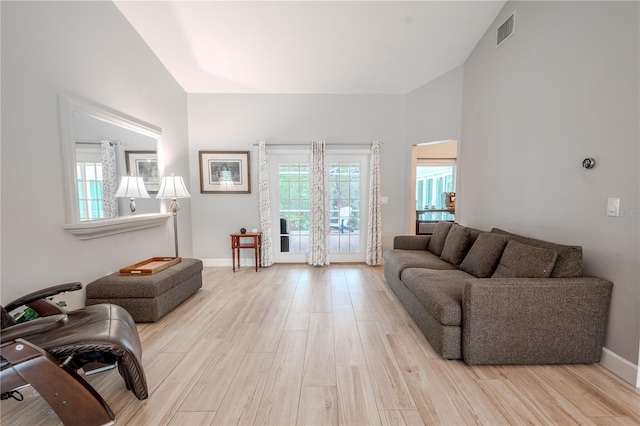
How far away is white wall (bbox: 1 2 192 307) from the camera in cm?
194

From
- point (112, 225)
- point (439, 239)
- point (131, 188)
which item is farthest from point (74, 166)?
point (439, 239)

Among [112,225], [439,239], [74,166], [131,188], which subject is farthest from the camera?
[439,239]

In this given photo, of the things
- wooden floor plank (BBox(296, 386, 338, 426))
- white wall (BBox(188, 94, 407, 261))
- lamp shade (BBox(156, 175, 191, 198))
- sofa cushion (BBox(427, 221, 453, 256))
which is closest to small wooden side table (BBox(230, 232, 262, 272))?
white wall (BBox(188, 94, 407, 261))

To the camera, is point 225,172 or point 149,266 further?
point 225,172

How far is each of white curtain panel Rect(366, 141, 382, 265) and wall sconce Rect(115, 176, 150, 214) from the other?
3422 millimetres

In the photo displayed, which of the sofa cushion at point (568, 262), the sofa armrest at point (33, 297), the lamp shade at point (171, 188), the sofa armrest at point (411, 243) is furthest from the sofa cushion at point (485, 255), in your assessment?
the lamp shade at point (171, 188)

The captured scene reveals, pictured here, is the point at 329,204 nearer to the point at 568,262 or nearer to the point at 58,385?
the point at 568,262

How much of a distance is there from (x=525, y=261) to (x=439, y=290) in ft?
2.41

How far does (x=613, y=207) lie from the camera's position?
1.91m

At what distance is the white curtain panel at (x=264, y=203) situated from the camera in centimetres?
461

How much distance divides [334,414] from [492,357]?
1279 mm

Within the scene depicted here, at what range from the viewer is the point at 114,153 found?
2.90 m

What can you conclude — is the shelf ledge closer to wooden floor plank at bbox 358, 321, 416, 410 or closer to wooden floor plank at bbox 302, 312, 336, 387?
wooden floor plank at bbox 302, 312, 336, 387

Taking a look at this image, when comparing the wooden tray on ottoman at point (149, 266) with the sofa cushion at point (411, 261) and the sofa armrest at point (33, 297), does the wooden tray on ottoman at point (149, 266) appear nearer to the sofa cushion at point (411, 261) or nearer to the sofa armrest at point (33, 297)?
the sofa armrest at point (33, 297)
